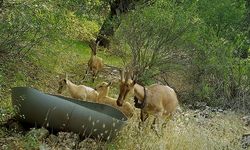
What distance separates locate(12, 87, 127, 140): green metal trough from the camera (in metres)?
10.6

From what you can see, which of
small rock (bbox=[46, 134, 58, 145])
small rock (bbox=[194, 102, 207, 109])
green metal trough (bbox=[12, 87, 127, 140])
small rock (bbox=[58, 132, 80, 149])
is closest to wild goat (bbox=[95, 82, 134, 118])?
green metal trough (bbox=[12, 87, 127, 140])

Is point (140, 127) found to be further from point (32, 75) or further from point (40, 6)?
point (32, 75)

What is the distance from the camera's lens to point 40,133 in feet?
34.0

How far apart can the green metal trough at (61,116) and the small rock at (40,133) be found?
181 millimetres

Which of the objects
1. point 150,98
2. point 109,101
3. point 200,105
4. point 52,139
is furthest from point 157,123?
point 200,105

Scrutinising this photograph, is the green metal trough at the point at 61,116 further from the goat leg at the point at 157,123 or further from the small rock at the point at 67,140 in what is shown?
the goat leg at the point at 157,123

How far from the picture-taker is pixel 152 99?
12.8 metres

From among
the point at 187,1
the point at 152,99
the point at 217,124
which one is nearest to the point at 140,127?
the point at 152,99

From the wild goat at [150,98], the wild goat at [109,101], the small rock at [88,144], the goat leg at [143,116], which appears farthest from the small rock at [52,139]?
the goat leg at [143,116]

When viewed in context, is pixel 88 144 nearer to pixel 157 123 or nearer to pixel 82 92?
pixel 157 123

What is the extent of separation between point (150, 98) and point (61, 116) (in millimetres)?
2774

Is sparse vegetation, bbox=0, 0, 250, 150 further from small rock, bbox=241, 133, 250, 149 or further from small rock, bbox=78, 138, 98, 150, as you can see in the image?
small rock, bbox=241, 133, 250, 149

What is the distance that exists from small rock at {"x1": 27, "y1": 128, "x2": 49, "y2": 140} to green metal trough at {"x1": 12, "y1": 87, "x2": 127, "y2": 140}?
0.18m

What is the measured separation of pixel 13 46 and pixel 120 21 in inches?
375
